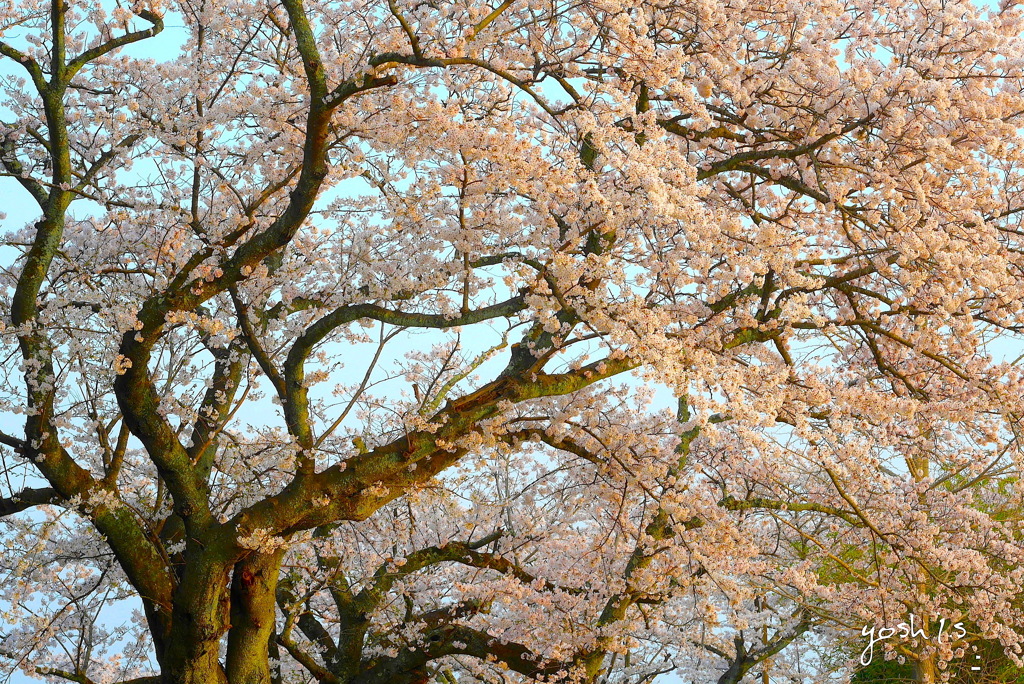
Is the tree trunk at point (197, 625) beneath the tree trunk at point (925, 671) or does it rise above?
above

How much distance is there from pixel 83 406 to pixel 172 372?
1165 millimetres

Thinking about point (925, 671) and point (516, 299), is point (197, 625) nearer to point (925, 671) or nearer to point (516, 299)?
point (516, 299)

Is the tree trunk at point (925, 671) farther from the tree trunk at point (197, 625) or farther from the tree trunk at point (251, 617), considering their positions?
the tree trunk at point (197, 625)

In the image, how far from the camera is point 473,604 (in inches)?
293

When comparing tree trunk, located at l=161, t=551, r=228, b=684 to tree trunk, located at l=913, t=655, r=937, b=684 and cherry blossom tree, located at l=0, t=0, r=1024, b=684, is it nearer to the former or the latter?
cherry blossom tree, located at l=0, t=0, r=1024, b=684

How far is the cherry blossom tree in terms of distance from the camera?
507cm

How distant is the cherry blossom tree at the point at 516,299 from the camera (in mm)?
5070

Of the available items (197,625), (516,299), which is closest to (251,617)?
(197,625)

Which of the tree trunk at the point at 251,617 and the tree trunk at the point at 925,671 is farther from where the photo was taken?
the tree trunk at the point at 925,671

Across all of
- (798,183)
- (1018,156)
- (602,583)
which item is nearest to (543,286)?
(798,183)

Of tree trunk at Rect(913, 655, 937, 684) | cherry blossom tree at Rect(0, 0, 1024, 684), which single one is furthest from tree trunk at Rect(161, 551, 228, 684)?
tree trunk at Rect(913, 655, 937, 684)

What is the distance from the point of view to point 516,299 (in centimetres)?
584

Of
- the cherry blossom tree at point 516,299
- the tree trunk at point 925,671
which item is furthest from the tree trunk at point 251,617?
the tree trunk at point 925,671

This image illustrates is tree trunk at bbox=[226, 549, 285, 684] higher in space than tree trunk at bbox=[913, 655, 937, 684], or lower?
higher
